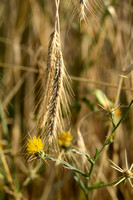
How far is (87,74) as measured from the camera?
179cm

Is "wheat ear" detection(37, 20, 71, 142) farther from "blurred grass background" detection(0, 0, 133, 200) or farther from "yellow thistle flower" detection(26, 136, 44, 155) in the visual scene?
"blurred grass background" detection(0, 0, 133, 200)

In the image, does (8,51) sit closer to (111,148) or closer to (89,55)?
(89,55)

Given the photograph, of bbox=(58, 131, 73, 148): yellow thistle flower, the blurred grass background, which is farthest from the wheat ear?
the blurred grass background

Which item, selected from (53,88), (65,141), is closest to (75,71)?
(53,88)

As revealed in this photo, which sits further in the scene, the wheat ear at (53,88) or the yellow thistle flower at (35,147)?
the wheat ear at (53,88)

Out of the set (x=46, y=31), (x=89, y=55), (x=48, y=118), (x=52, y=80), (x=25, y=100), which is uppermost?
(x=46, y=31)

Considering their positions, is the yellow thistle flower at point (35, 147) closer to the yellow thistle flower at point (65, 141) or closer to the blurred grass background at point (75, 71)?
the yellow thistle flower at point (65, 141)

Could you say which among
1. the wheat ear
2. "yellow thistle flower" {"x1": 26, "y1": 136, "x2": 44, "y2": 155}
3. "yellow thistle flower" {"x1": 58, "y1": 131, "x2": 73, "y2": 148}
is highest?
the wheat ear

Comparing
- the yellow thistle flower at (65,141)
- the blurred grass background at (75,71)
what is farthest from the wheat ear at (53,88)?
the blurred grass background at (75,71)

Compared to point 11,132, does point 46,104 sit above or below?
above

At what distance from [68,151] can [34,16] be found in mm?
1450

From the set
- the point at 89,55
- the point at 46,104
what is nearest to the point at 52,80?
the point at 46,104

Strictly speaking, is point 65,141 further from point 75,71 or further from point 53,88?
point 75,71

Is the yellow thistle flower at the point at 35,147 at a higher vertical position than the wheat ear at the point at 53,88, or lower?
lower
